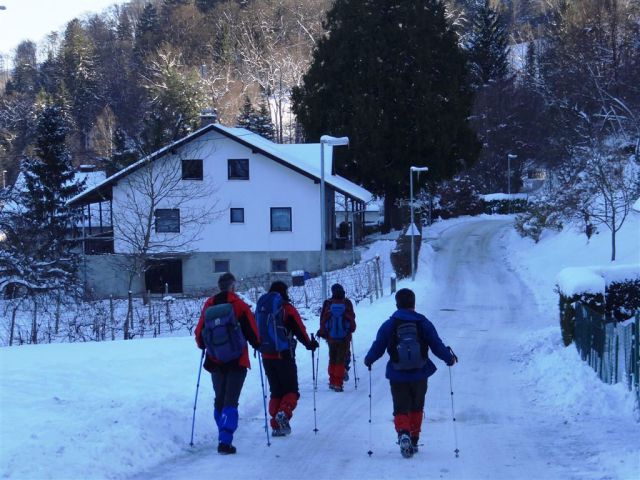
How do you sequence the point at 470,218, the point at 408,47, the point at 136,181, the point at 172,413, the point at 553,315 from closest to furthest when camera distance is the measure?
the point at 172,413, the point at 553,315, the point at 136,181, the point at 408,47, the point at 470,218

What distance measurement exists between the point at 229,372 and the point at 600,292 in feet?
29.8

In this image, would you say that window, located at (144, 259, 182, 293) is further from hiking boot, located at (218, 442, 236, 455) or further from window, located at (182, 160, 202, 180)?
hiking boot, located at (218, 442, 236, 455)

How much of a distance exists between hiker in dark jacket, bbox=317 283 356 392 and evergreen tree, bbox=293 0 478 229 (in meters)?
30.9

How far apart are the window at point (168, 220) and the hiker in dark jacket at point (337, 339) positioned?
94.8ft

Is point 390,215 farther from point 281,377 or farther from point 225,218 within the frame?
point 281,377

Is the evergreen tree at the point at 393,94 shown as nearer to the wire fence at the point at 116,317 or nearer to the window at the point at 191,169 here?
the window at the point at 191,169

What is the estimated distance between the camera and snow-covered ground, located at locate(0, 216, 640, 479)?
741cm

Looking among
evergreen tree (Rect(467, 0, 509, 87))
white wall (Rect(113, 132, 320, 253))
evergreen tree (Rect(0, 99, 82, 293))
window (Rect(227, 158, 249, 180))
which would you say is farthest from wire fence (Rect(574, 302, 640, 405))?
evergreen tree (Rect(467, 0, 509, 87))

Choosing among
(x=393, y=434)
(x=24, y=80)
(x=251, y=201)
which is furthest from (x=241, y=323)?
(x=24, y=80)

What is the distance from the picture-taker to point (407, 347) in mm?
7926

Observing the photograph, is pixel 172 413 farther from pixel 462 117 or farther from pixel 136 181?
pixel 462 117

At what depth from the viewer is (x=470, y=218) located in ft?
216

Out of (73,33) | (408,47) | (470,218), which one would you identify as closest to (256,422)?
(408,47)

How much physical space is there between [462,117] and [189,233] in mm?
16639
